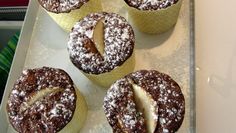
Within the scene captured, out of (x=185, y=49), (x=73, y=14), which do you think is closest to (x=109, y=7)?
(x=73, y=14)

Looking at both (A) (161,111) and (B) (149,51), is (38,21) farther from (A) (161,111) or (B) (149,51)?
(A) (161,111)

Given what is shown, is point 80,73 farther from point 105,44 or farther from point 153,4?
point 153,4

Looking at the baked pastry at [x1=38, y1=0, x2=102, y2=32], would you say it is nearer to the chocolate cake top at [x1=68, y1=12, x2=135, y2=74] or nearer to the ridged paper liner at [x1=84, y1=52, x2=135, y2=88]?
the chocolate cake top at [x1=68, y1=12, x2=135, y2=74]

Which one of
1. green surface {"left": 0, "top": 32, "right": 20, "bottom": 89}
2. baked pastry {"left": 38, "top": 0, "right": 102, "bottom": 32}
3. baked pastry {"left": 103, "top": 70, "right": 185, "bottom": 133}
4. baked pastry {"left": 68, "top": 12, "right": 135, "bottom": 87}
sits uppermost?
baked pastry {"left": 38, "top": 0, "right": 102, "bottom": 32}

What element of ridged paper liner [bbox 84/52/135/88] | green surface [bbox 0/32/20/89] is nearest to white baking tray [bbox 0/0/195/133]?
ridged paper liner [bbox 84/52/135/88]

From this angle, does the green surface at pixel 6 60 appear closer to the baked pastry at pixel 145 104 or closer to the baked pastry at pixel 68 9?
the baked pastry at pixel 68 9

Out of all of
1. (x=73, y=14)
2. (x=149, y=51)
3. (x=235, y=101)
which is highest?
(x=73, y=14)
